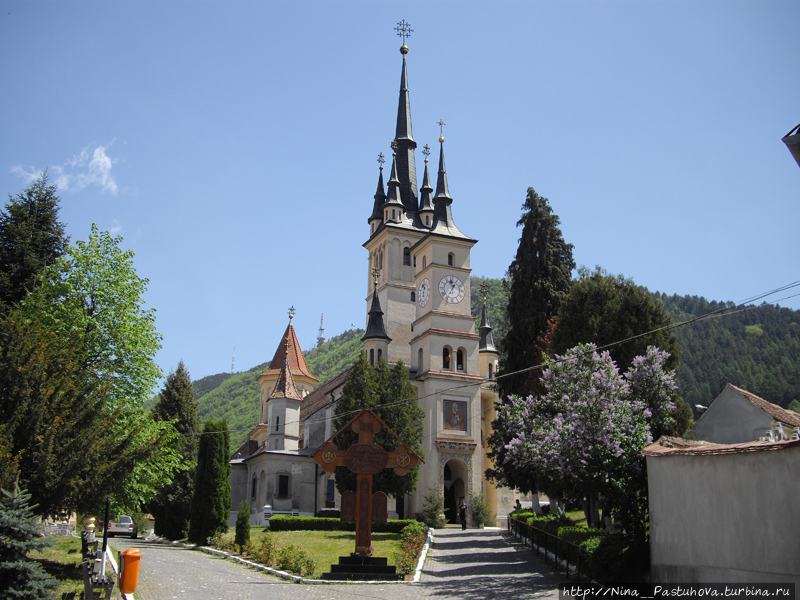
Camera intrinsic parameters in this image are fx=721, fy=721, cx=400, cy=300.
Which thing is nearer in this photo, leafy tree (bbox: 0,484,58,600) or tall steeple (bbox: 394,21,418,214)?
leafy tree (bbox: 0,484,58,600)

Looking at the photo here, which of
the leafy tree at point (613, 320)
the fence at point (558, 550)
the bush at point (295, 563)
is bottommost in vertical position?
the bush at point (295, 563)

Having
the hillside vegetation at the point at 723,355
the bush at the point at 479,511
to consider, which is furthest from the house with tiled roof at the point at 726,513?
the hillside vegetation at the point at 723,355

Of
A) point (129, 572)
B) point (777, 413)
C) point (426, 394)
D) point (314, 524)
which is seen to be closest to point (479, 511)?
point (426, 394)

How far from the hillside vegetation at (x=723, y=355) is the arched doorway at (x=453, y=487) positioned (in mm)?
12668

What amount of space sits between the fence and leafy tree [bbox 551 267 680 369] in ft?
25.3

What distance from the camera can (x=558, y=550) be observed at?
64.0 ft

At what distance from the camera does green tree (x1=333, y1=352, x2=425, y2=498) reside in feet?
117

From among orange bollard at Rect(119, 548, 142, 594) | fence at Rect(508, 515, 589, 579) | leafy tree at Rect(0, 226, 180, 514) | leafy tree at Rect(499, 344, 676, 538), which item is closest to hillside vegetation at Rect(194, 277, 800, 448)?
fence at Rect(508, 515, 589, 579)

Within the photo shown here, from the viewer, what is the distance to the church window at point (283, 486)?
46500mm

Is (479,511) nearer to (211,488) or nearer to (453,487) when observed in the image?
(453,487)

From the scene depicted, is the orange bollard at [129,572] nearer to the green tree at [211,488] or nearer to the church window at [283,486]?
the green tree at [211,488]

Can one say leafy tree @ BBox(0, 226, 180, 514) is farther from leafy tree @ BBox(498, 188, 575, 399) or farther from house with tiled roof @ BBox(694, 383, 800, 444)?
house with tiled roof @ BBox(694, 383, 800, 444)

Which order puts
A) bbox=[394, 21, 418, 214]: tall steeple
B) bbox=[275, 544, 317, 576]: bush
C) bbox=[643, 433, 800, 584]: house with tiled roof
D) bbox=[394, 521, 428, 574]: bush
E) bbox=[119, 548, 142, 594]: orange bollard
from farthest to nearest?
bbox=[394, 21, 418, 214]: tall steeple
bbox=[394, 521, 428, 574]: bush
bbox=[275, 544, 317, 576]: bush
bbox=[119, 548, 142, 594]: orange bollard
bbox=[643, 433, 800, 584]: house with tiled roof

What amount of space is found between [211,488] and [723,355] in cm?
7015
